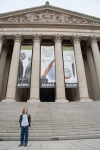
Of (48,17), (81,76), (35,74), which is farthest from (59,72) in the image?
(48,17)

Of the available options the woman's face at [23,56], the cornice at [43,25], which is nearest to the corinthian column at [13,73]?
the woman's face at [23,56]

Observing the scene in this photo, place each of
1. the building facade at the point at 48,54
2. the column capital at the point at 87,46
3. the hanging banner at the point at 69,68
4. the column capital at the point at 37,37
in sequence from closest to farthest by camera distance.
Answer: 1. the hanging banner at the point at 69,68
2. the building facade at the point at 48,54
3. the column capital at the point at 37,37
4. the column capital at the point at 87,46

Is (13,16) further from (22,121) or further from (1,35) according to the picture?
(22,121)

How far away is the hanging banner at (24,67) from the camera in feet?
47.7

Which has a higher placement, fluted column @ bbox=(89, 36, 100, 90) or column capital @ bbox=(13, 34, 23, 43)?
column capital @ bbox=(13, 34, 23, 43)

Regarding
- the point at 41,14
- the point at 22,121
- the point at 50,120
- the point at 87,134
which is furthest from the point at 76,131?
the point at 41,14

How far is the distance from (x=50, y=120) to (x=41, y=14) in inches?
724

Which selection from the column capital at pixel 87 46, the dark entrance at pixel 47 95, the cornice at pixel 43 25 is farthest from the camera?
the dark entrance at pixel 47 95

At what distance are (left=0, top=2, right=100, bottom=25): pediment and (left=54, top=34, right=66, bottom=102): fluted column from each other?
3.84m

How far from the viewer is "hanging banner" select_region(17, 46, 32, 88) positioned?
572 inches

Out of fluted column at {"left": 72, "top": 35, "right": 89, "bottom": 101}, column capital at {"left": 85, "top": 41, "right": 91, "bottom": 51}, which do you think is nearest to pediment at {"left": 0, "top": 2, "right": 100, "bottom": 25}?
column capital at {"left": 85, "top": 41, "right": 91, "bottom": 51}

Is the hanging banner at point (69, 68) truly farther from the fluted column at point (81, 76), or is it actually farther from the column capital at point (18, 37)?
the column capital at point (18, 37)

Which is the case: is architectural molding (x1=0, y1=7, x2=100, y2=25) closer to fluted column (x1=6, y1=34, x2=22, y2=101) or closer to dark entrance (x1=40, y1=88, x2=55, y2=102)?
fluted column (x1=6, y1=34, x2=22, y2=101)

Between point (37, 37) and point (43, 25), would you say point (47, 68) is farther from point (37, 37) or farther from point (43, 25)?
point (43, 25)
